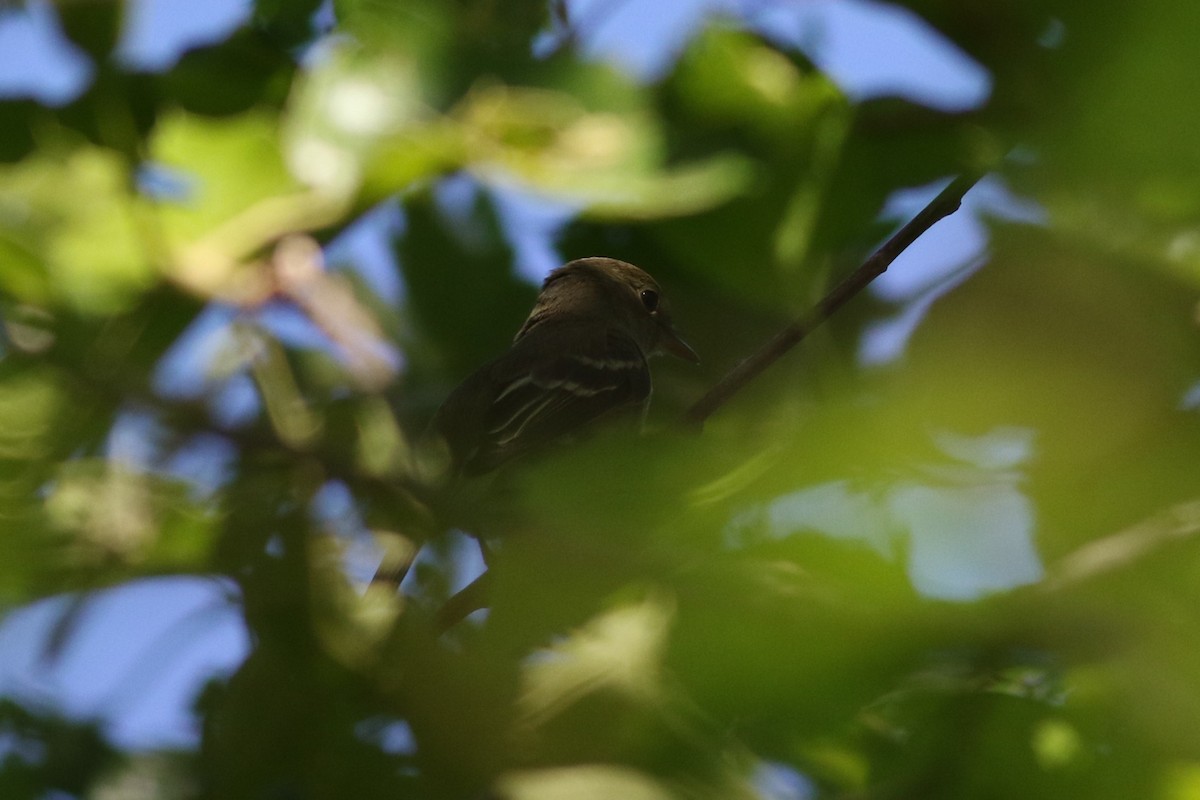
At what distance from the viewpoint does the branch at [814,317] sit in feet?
7.91

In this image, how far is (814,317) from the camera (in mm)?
2379

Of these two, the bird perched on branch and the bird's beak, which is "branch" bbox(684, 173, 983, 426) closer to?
the bird perched on branch

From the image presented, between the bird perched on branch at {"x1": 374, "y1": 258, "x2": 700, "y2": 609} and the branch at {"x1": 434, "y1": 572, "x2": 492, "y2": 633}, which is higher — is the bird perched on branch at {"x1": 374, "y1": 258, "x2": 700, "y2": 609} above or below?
above

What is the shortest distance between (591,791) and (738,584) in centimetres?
23

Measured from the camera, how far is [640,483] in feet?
2.93

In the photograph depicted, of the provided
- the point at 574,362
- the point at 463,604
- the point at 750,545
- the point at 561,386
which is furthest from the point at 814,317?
the point at 574,362

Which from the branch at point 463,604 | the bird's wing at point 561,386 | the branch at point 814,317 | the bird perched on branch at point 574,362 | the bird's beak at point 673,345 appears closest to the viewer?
the branch at point 463,604

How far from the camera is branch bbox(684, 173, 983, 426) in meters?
2.41

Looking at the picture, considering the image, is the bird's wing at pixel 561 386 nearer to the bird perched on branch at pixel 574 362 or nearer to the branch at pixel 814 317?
the bird perched on branch at pixel 574 362

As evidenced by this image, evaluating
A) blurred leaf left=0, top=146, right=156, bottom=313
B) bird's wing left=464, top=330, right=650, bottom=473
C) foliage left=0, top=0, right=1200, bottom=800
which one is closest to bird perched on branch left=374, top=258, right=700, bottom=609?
bird's wing left=464, top=330, right=650, bottom=473

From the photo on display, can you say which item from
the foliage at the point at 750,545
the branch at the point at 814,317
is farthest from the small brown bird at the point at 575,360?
the foliage at the point at 750,545

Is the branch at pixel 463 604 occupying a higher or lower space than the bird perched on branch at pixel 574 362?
lower

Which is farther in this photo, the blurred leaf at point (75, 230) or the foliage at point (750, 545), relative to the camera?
the blurred leaf at point (75, 230)

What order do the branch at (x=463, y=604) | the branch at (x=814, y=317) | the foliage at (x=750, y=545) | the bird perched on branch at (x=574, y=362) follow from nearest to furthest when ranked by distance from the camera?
1. the foliage at (x=750, y=545)
2. the branch at (x=463, y=604)
3. the branch at (x=814, y=317)
4. the bird perched on branch at (x=574, y=362)
